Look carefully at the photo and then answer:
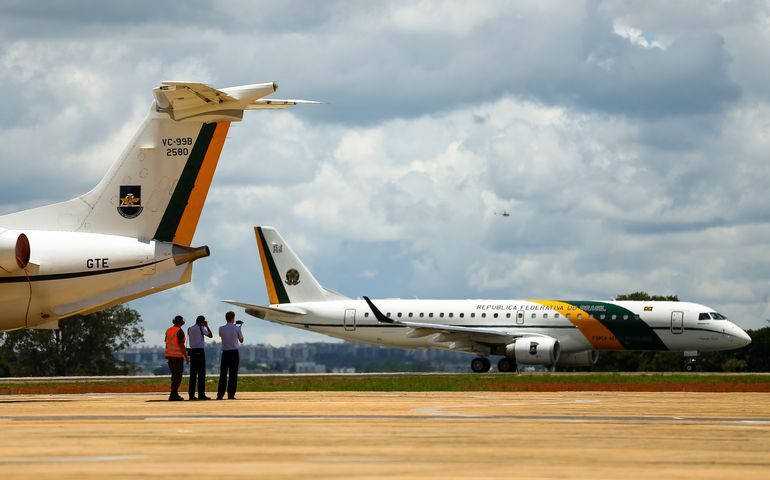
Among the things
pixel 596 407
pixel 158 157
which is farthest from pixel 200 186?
pixel 596 407

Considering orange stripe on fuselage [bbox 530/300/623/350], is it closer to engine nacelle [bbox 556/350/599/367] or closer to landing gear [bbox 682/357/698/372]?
engine nacelle [bbox 556/350/599/367]

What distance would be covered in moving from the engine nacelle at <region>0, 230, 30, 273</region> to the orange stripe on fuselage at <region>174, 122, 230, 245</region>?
3.44m

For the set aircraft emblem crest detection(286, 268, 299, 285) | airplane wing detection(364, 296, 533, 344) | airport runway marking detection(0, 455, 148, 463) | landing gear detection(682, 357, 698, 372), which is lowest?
airport runway marking detection(0, 455, 148, 463)

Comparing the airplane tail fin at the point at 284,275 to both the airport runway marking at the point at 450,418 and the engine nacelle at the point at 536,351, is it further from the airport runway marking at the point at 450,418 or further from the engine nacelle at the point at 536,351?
Answer: the airport runway marking at the point at 450,418

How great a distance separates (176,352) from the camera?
26875mm

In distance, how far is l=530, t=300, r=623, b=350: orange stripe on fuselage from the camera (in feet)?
190

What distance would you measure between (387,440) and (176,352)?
42.1ft

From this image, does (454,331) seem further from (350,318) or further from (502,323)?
(350,318)

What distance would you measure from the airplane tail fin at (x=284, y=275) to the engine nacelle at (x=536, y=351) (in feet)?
37.6

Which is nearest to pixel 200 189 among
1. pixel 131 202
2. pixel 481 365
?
pixel 131 202

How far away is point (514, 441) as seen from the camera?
14.8 meters

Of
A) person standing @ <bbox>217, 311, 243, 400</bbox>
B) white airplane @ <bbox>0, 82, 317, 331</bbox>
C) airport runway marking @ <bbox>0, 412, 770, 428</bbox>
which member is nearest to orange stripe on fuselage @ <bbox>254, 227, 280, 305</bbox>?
white airplane @ <bbox>0, 82, 317, 331</bbox>

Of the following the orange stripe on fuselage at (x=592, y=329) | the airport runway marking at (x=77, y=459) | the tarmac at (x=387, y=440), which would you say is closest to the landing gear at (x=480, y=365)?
the orange stripe on fuselage at (x=592, y=329)

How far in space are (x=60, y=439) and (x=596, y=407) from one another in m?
10.7
